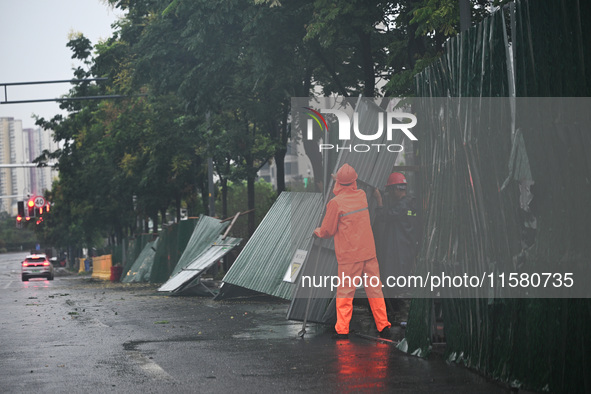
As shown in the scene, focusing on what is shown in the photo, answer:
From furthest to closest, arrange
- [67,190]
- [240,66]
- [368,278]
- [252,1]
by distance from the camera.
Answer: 1. [67,190]
2. [240,66]
3. [252,1]
4. [368,278]

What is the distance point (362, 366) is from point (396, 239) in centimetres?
438

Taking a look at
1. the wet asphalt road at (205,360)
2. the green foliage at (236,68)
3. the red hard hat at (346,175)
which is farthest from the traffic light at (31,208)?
the red hard hat at (346,175)

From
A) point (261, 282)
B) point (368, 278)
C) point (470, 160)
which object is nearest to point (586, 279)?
point (470, 160)

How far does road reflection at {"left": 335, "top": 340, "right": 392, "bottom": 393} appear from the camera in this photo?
7664 mm

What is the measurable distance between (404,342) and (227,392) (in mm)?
2848

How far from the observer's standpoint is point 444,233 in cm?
900

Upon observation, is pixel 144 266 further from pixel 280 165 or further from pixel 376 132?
pixel 376 132

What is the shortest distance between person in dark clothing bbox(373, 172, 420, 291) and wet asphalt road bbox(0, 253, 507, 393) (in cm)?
90

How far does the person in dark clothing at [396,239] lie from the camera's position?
12.9m

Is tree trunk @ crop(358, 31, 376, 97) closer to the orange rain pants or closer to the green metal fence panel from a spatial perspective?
the green metal fence panel

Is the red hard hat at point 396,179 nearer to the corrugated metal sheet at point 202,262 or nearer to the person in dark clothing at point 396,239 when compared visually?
the person in dark clothing at point 396,239

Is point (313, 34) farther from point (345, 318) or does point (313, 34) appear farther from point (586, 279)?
point (586, 279)

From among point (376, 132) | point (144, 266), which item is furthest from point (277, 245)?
point (144, 266)

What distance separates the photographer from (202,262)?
22109mm
